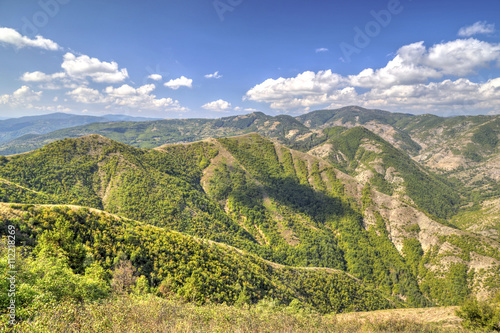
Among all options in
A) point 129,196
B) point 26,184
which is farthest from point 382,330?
point 26,184

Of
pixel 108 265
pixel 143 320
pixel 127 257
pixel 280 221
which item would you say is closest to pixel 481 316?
pixel 143 320

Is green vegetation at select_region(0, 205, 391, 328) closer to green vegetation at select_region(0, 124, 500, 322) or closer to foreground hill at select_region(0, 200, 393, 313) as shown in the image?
foreground hill at select_region(0, 200, 393, 313)

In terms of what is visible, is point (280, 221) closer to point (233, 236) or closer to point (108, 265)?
point (233, 236)

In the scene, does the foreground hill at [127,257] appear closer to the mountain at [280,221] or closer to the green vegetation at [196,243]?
the green vegetation at [196,243]

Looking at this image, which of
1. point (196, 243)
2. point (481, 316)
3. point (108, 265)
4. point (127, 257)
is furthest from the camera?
point (196, 243)

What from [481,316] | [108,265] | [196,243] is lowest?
[196,243]

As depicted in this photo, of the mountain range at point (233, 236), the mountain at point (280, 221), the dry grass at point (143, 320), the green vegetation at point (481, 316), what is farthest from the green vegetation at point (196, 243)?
the green vegetation at point (481, 316)

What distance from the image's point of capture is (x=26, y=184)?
11681 cm

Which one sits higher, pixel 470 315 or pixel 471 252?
pixel 470 315

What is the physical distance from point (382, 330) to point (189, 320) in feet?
76.4

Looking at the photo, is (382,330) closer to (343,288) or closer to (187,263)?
(187,263)

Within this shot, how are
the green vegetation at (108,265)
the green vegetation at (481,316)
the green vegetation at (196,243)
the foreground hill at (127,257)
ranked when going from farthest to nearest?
the green vegetation at (196,243) < the green vegetation at (481,316) < the foreground hill at (127,257) < the green vegetation at (108,265)


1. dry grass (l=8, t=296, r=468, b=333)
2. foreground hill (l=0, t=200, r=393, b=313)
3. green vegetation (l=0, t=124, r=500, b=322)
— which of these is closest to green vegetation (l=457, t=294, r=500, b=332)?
dry grass (l=8, t=296, r=468, b=333)

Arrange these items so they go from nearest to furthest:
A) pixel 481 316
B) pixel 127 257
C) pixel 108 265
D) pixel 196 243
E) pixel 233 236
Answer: pixel 481 316 < pixel 108 265 < pixel 127 257 < pixel 196 243 < pixel 233 236
